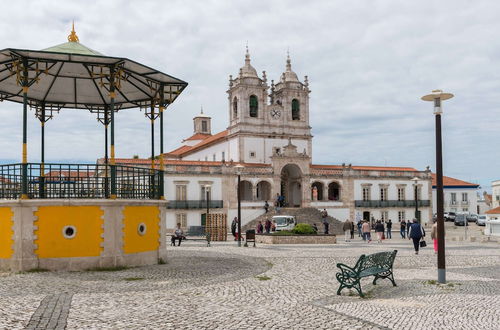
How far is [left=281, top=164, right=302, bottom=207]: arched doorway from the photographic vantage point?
181 feet

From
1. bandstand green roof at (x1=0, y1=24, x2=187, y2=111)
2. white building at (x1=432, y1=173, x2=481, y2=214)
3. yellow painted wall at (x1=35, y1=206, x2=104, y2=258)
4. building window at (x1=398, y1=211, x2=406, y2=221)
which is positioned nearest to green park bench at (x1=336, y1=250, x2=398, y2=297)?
yellow painted wall at (x1=35, y1=206, x2=104, y2=258)

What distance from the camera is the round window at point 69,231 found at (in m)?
13.6

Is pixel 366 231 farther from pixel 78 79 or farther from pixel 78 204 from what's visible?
pixel 78 204

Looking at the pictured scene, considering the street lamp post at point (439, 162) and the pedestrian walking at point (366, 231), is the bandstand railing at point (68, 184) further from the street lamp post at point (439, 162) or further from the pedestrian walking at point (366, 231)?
the pedestrian walking at point (366, 231)

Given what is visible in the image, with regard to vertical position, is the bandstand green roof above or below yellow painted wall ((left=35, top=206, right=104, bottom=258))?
above

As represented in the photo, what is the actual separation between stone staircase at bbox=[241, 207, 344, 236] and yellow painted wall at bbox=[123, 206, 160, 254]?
3196 cm

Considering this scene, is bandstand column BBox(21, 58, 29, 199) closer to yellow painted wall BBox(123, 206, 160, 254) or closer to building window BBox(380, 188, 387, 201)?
yellow painted wall BBox(123, 206, 160, 254)

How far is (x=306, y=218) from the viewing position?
162 ft

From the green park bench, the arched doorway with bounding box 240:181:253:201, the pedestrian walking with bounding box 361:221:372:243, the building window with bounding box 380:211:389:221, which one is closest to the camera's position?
the green park bench

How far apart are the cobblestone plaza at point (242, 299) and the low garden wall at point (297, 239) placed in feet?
36.2

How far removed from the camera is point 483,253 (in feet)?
66.9

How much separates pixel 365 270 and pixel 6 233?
893 cm

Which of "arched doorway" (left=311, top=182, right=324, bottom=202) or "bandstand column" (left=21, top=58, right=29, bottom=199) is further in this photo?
"arched doorway" (left=311, top=182, right=324, bottom=202)

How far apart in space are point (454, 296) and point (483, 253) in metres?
11.3
